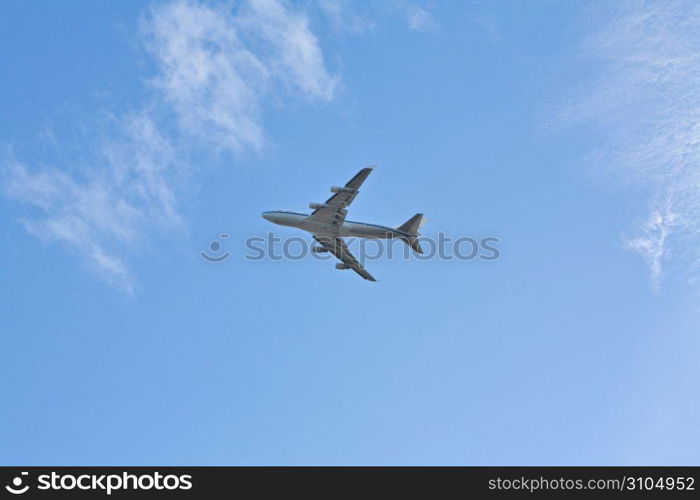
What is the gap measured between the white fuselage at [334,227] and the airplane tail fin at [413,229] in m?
0.61

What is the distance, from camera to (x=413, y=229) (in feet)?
284

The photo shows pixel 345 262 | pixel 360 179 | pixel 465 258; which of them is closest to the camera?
pixel 360 179

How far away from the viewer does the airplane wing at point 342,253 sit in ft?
305

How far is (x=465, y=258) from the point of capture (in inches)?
3332

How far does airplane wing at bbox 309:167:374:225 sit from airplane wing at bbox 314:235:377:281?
663cm

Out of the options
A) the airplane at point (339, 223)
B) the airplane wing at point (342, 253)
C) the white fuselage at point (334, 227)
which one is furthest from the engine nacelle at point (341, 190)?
the airplane wing at point (342, 253)

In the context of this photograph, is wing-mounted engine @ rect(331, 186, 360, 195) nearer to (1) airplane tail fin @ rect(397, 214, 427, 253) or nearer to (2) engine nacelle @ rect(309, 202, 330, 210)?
(2) engine nacelle @ rect(309, 202, 330, 210)

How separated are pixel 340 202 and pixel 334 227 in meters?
4.82

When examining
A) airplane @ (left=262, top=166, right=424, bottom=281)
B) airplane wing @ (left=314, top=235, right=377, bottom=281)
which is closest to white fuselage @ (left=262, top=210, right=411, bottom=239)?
airplane @ (left=262, top=166, right=424, bottom=281)

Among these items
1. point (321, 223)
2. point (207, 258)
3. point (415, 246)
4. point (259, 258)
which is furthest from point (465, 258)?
point (207, 258)
